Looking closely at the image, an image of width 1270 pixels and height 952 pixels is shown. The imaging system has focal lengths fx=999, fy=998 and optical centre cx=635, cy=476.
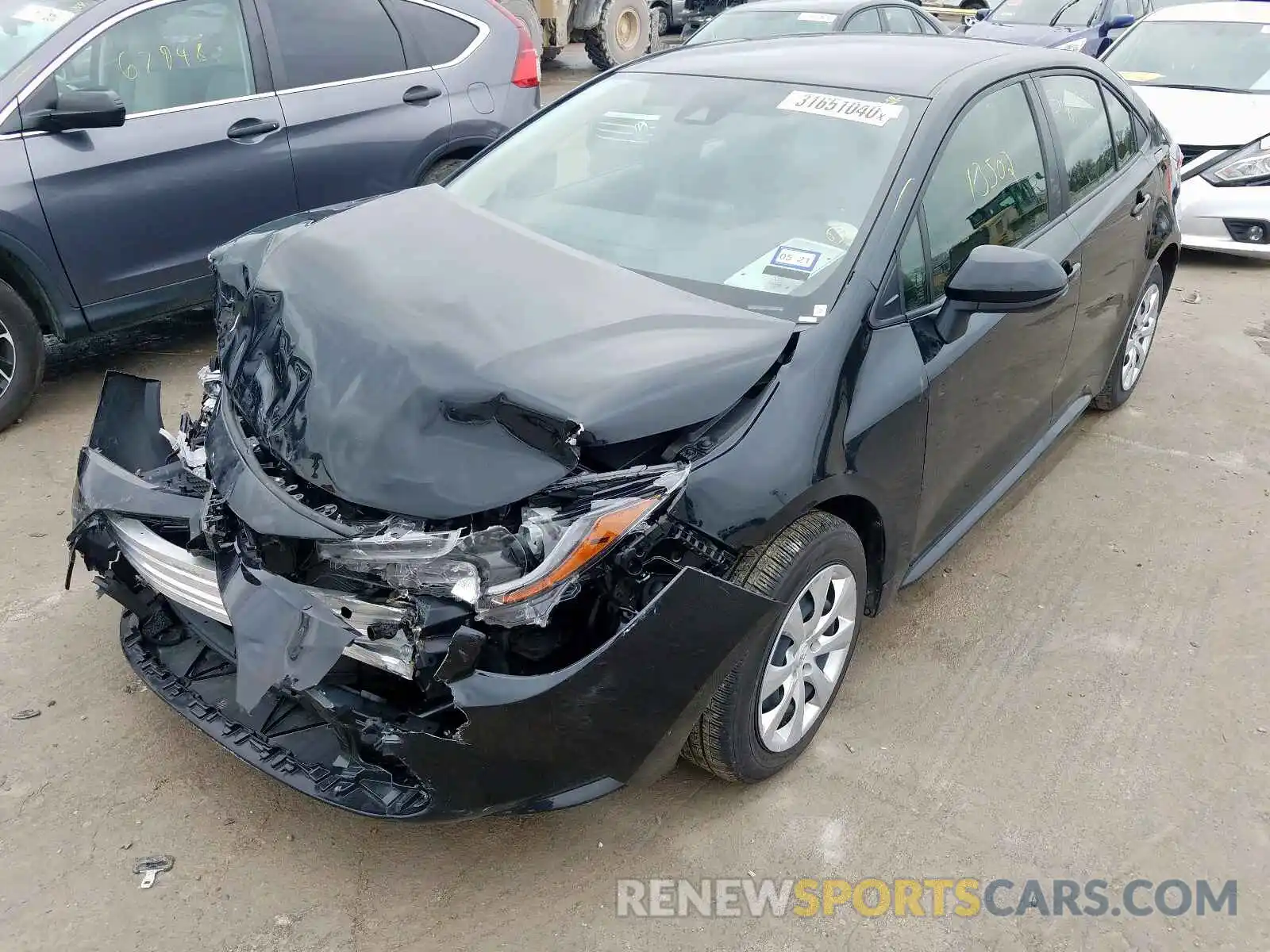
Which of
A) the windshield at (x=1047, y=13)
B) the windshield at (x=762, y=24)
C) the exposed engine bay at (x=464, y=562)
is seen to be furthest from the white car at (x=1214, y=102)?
the exposed engine bay at (x=464, y=562)

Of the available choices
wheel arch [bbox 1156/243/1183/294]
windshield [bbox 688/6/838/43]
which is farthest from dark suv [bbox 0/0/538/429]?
windshield [bbox 688/6/838/43]

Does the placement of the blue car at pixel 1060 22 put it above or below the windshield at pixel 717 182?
below

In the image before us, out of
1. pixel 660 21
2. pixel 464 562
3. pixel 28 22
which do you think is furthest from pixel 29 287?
pixel 660 21

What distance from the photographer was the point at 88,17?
432 centimetres

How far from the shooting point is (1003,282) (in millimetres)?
2635

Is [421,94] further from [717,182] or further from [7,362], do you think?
[717,182]

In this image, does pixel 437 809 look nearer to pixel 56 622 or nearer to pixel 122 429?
pixel 122 429

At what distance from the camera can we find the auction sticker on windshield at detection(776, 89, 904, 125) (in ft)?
9.55

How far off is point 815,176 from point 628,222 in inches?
21.8

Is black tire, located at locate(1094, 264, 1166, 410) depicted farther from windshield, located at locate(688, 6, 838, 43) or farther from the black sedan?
windshield, located at locate(688, 6, 838, 43)

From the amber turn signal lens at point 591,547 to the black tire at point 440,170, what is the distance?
3995mm

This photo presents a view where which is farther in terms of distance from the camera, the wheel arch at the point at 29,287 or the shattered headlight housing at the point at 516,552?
the wheel arch at the point at 29,287

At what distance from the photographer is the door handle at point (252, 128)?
472cm

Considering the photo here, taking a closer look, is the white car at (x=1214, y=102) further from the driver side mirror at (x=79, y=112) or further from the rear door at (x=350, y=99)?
the driver side mirror at (x=79, y=112)
